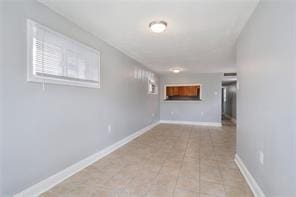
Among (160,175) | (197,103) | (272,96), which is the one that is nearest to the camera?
(272,96)

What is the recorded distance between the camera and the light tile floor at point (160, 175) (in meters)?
2.14

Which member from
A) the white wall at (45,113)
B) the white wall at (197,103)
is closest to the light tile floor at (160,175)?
the white wall at (45,113)

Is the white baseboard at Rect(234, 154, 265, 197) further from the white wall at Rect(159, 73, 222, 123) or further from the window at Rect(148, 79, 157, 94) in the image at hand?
the white wall at Rect(159, 73, 222, 123)

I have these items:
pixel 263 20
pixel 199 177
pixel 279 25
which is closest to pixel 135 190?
pixel 199 177

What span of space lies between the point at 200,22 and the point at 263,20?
838 millimetres

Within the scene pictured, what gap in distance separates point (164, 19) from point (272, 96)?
5.30 ft

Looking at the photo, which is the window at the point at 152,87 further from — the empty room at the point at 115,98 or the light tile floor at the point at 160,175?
the light tile floor at the point at 160,175

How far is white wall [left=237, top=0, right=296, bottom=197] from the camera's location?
1.31 metres

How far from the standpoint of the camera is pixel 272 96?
5.37 feet

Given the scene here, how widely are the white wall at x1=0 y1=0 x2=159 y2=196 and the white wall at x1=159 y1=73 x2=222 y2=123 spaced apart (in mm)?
4737

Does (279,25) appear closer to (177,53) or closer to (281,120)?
(281,120)

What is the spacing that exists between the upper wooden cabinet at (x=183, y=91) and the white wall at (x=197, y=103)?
9.6 inches

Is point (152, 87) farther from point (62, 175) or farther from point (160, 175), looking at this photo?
point (62, 175)

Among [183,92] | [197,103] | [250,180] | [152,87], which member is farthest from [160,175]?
[183,92]
